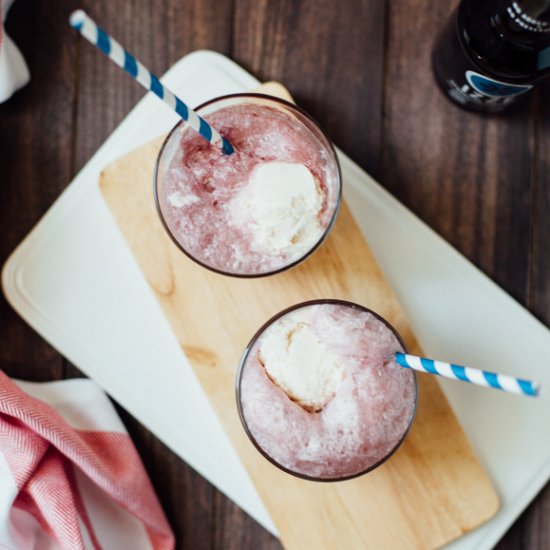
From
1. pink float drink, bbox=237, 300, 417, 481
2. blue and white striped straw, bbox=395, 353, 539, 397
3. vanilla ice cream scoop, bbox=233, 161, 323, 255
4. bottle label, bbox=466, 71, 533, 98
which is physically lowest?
pink float drink, bbox=237, 300, 417, 481

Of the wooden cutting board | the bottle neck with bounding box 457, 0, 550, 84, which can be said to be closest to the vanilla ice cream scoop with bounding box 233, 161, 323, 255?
the wooden cutting board

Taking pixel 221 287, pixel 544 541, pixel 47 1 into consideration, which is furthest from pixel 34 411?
pixel 544 541

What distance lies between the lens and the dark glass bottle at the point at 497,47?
27.4 inches

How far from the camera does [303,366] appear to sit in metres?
0.70

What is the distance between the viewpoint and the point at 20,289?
911 mm

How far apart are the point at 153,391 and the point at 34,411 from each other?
15 cm

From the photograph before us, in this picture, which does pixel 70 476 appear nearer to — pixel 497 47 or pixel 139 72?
pixel 139 72

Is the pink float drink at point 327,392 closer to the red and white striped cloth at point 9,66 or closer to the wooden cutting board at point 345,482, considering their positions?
the wooden cutting board at point 345,482

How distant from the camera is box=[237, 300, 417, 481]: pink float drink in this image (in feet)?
2.30

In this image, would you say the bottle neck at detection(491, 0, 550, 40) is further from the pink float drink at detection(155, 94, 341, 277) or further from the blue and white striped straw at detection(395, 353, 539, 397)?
the blue and white striped straw at detection(395, 353, 539, 397)

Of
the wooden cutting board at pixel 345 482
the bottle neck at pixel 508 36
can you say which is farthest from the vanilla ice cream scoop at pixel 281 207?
the bottle neck at pixel 508 36

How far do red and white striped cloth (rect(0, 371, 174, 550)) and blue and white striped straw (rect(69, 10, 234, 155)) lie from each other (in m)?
0.42

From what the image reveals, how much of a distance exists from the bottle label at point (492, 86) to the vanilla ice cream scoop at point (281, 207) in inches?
10.3

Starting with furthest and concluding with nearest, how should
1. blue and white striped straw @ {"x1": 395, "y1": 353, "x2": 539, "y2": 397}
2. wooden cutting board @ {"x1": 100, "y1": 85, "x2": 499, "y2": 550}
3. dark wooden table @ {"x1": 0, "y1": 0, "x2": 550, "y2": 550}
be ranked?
dark wooden table @ {"x1": 0, "y1": 0, "x2": 550, "y2": 550} → wooden cutting board @ {"x1": 100, "y1": 85, "x2": 499, "y2": 550} → blue and white striped straw @ {"x1": 395, "y1": 353, "x2": 539, "y2": 397}
